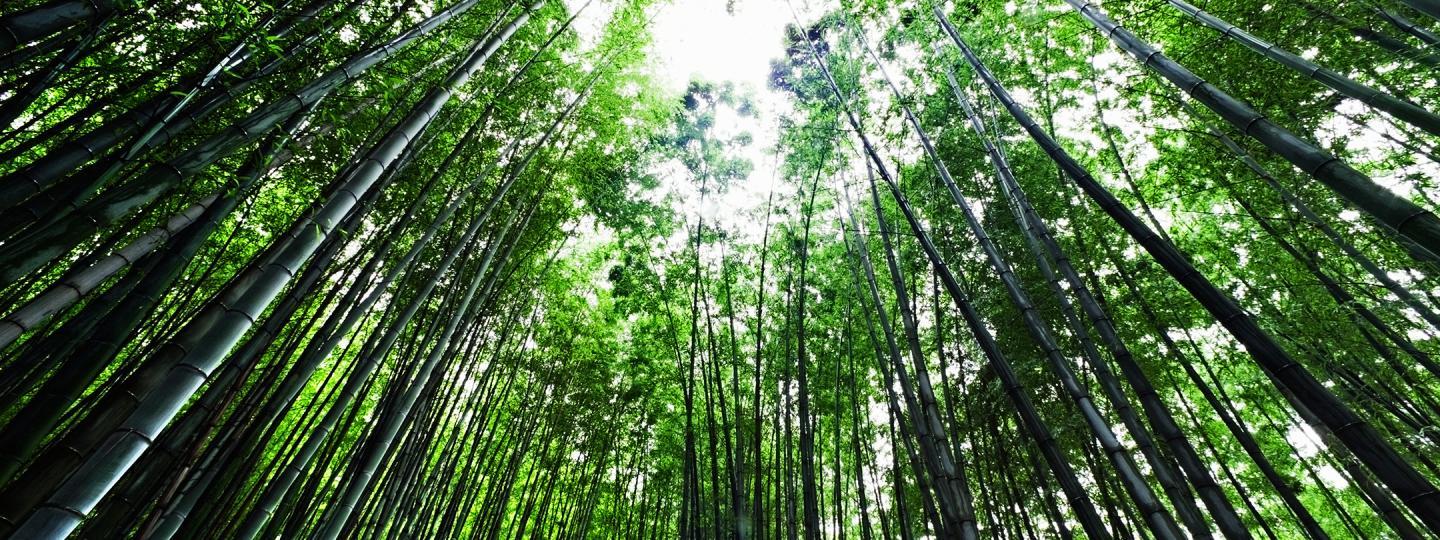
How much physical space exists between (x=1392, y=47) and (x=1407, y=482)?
2368mm

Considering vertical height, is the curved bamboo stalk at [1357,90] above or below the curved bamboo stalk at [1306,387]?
above

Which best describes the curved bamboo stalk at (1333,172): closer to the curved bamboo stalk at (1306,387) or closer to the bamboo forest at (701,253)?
the bamboo forest at (701,253)

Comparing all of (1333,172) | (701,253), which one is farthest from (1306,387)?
(701,253)

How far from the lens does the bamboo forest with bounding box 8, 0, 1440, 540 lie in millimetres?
1650

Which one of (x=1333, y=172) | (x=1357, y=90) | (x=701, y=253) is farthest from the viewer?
(x=701, y=253)

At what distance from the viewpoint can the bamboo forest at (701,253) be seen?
1.65 metres

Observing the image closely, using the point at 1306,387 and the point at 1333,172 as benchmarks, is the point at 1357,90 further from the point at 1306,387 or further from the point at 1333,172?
the point at 1306,387

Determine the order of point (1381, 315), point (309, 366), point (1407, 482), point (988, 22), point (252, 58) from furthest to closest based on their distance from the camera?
point (988, 22)
point (1381, 315)
point (309, 366)
point (252, 58)
point (1407, 482)

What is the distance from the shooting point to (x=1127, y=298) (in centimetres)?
459

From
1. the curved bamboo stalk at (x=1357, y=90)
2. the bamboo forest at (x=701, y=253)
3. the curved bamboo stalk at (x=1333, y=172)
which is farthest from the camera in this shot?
the bamboo forest at (x=701, y=253)

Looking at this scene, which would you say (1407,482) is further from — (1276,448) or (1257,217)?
(1276,448)

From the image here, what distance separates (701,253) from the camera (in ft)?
18.2

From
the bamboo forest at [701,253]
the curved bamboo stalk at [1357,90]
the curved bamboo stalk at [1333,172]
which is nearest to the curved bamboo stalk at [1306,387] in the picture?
the bamboo forest at [701,253]

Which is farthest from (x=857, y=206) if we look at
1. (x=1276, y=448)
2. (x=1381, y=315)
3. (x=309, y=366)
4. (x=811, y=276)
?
(x=1276, y=448)
